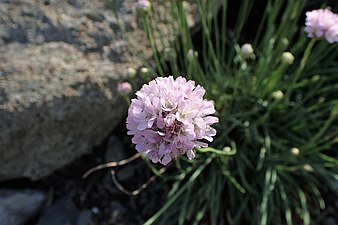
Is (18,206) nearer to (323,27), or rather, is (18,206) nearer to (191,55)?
(191,55)

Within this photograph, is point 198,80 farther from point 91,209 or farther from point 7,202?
point 7,202

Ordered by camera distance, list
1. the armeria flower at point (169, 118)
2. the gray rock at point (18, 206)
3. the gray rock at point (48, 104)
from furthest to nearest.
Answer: the gray rock at point (18, 206) → the gray rock at point (48, 104) → the armeria flower at point (169, 118)

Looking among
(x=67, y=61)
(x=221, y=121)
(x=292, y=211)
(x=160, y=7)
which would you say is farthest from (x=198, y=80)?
(x=292, y=211)

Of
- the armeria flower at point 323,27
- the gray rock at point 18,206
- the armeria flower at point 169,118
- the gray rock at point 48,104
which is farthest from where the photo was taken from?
the gray rock at point 18,206

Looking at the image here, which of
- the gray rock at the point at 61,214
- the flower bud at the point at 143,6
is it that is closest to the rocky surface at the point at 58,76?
the gray rock at the point at 61,214

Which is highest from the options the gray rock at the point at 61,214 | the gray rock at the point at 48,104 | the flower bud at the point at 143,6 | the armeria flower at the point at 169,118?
the flower bud at the point at 143,6

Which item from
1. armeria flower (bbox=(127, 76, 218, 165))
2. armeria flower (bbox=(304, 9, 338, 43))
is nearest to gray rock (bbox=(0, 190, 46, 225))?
armeria flower (bbox=(127, 76, 218, 165))

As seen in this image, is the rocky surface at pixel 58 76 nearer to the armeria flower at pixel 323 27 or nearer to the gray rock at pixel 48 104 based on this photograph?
the gray rock at pixel 48 104
